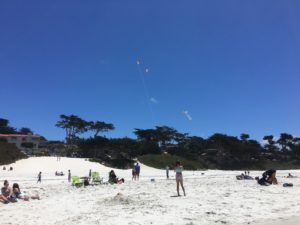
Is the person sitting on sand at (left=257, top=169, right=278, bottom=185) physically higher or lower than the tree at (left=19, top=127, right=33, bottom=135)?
lower

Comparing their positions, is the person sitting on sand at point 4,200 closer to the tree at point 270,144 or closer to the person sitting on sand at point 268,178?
the person sitting on sand at point 268,178

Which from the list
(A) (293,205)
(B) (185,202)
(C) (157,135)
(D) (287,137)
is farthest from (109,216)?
(D) (287,137)

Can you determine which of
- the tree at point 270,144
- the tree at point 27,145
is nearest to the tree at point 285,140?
the tree at point 270,144

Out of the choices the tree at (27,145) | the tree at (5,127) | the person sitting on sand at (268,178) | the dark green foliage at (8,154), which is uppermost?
the tree at (5,127)

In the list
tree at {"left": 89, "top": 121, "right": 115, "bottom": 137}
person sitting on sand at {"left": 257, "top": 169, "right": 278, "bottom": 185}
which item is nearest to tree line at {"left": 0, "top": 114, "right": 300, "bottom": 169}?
tree at {"left": 89, "top": 121, "right": 115, "bottom": 137}

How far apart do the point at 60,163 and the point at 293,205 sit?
45.8 m

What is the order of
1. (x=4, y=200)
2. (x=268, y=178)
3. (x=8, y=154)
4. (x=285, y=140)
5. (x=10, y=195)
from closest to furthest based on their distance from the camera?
1. (x=4, y=200)
2. (x=10, y=195)
3. (x=268, y=178)
4. (x=8, y=154)
5. (x=285, y=140)

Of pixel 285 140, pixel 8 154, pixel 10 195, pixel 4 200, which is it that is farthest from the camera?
pixel 285 140

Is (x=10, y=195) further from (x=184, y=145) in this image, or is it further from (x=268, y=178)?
(x=184, y=145)

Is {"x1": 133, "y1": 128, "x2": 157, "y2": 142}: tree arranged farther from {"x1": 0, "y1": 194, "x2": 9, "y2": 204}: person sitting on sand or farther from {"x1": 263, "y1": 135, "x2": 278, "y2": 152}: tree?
{"x1": 0, "y1": 194, "x2": 9, "y2": 204}: person sitting on sand

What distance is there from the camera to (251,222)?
9992mm

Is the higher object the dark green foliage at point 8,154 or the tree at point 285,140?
the tree at point 285,140

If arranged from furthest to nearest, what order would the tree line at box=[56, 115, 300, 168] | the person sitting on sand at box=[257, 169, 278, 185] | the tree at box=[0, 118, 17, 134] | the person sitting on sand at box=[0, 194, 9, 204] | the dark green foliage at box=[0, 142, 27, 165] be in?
the tree at box=[0, 118, 17, 134], the tree line at box=[56, 115, 300, 168], the dark green foliage at box=[0, 142, 27, 165], the person sitting on sand at box=[257, 169, 278, 185], the person sitting on sand at box=[0, 194, 9, 204]

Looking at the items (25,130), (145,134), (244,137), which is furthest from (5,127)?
(244,137)
